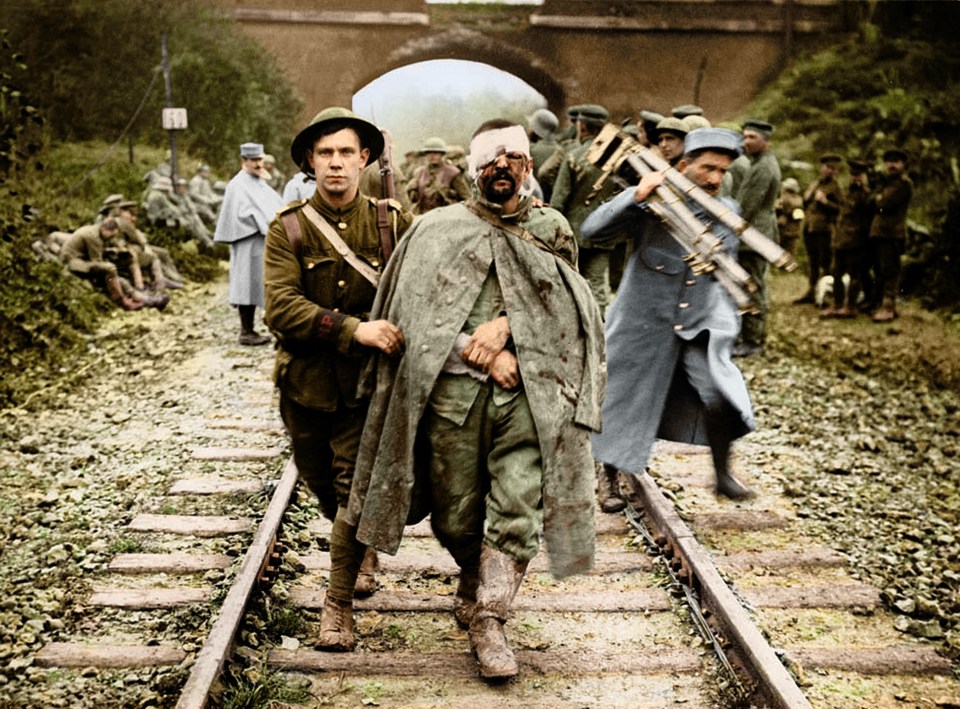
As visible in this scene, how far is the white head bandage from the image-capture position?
3840mm

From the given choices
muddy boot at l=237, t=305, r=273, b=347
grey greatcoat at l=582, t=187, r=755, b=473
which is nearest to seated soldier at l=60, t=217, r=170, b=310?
muddy boot at l=237, t=305, r=273, b=347

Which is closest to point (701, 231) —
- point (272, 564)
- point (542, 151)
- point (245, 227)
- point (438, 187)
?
point (272, 564)

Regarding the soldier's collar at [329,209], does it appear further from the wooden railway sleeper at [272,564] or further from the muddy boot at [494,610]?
the wooden railway sleeper at [272,564]

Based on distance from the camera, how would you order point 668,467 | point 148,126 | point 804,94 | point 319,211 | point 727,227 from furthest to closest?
point 804,94
point 148,126
point 668,467
point 727,227
point 319,211

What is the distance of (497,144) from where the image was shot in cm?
384

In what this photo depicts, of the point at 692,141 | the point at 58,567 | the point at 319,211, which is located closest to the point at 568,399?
the point at 319,211

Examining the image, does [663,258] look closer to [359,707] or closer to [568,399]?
[568,399]

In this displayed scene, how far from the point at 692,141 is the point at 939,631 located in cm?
260

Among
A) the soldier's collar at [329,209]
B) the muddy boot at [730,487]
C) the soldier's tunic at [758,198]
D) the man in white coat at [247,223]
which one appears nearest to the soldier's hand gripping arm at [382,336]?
the soldier's collar at [329,209]

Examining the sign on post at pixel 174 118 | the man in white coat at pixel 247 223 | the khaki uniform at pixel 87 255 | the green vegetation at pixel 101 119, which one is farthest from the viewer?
the sign on post at pixel 174 118

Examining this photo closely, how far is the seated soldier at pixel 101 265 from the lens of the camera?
1321 cm

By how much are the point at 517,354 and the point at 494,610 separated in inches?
41.3

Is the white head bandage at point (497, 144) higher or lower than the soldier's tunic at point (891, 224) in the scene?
higher

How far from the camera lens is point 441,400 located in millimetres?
3941
